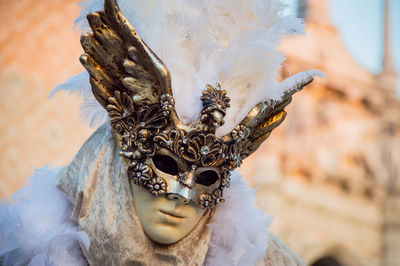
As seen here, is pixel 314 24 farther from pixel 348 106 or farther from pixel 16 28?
pixel 16 28

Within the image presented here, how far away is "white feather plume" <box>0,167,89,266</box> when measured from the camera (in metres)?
0.91

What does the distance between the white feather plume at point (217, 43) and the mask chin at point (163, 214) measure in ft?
0.54

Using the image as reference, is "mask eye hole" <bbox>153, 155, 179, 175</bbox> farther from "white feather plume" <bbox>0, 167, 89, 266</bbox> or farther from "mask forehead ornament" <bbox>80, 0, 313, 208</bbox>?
"white feather plume" <bbox>0, 167, 89, 266</bbox>

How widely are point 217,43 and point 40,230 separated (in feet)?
1.83

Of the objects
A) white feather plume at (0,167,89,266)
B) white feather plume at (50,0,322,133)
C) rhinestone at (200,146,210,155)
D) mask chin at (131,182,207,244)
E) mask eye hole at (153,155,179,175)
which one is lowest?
white feather plume at (0,167,89,266)

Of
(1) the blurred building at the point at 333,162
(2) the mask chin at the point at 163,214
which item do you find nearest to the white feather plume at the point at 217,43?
(2) the mask chin at the point at 163,214

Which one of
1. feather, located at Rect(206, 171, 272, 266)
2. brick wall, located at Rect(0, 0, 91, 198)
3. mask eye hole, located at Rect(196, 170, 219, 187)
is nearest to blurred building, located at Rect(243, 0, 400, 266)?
brick wall, located at Rect(0, 0, 91, 198)

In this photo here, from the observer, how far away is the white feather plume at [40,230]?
0.91 m

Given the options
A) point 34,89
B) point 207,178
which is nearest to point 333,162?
point 34,89

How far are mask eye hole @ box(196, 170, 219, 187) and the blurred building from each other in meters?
4.06

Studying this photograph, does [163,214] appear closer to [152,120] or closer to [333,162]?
[152,120]

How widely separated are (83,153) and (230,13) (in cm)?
45

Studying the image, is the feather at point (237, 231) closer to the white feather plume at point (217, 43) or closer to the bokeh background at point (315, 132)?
the white feather plume at point (217, 43)

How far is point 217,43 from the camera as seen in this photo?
36.0 inches
